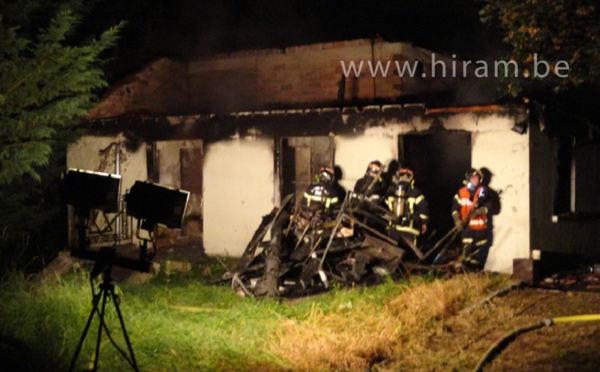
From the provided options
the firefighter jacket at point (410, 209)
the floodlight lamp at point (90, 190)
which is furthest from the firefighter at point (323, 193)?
the floodlight lamp at point (90, 190)

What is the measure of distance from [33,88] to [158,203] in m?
4.64

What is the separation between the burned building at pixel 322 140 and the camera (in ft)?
38.0

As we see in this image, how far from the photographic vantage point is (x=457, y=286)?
966 centimetres

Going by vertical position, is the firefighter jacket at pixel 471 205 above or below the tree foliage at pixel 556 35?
below

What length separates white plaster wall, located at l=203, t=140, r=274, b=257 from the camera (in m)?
14.0

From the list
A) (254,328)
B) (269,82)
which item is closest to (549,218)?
(254,328)

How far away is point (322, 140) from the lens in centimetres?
1382

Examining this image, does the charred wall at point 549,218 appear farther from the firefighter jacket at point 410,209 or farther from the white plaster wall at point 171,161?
the white plaster wall at point 171,161

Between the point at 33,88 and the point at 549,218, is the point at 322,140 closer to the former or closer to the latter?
the point at 549,218

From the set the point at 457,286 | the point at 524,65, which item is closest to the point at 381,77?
the point at 524,65

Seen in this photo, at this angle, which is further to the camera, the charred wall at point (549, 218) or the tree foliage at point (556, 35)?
the charred wall at point (549, 218)

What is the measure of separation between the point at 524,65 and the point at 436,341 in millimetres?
5909

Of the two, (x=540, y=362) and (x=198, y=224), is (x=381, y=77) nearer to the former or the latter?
(x=198, y=224)

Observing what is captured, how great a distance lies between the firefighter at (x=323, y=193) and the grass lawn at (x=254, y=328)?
2601 millimetres
